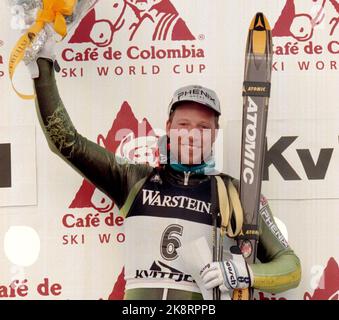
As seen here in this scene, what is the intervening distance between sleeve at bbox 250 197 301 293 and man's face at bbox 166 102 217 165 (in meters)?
0.25

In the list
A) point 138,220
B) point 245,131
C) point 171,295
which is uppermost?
point 245,131

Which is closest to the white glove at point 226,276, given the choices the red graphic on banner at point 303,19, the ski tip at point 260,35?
the ski tip at point 260,35

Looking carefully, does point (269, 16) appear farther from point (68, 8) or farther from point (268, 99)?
point (68, 8)

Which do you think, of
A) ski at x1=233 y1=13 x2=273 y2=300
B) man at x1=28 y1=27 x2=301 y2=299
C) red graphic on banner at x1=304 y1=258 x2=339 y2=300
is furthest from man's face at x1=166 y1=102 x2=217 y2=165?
red graphic on banner at x1=304 y1=258 x2=339 y2=300

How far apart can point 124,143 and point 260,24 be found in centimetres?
57

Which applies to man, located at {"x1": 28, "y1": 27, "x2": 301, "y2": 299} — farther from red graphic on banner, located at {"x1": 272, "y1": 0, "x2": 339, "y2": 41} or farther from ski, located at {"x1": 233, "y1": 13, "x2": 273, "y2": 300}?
red graphic on banner, located at {"x1": 272, "y1": 0, "x2": 339, "y2": 41}

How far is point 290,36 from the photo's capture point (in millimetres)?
2451

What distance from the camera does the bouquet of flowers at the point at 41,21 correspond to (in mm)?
2256

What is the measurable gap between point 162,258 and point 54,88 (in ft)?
1.99

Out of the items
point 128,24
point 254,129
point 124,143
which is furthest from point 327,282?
point 128,24

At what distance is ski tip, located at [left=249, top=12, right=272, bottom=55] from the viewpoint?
2.35 meters

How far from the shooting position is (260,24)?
2371 mm

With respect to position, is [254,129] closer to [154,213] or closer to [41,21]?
[154,213]

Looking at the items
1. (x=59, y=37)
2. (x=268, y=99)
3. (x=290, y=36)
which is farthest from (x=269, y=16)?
(x=59, y=37)
